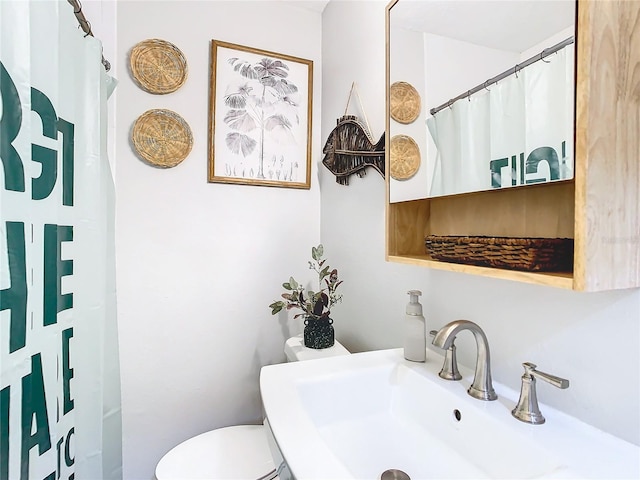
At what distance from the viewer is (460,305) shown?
94cm

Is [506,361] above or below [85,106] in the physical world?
below

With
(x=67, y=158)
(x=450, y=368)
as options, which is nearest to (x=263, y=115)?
(x=67, y=158)

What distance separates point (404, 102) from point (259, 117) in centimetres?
88

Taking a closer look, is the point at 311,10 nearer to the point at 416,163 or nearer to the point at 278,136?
the point at 278,136

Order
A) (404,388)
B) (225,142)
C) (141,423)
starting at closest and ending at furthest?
(404,388) → (141,423) → (225,142)

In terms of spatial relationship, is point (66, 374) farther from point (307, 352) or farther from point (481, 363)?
point (481, 363)

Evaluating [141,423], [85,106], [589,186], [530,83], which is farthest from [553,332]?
[141,423]

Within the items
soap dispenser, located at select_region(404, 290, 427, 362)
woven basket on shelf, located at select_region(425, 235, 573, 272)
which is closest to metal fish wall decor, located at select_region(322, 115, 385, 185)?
soap dispenser, located at select_region(404, 290, 427, 362)

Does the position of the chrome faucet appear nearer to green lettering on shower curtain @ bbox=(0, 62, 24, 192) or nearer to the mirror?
the mirror

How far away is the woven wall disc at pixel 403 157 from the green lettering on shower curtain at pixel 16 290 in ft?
2.86

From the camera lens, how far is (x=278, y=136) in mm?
1709

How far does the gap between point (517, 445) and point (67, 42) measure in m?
1.26

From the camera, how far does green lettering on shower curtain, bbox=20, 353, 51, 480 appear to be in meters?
0.61

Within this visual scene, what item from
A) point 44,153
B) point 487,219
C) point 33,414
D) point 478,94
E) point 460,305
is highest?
point 478,94
